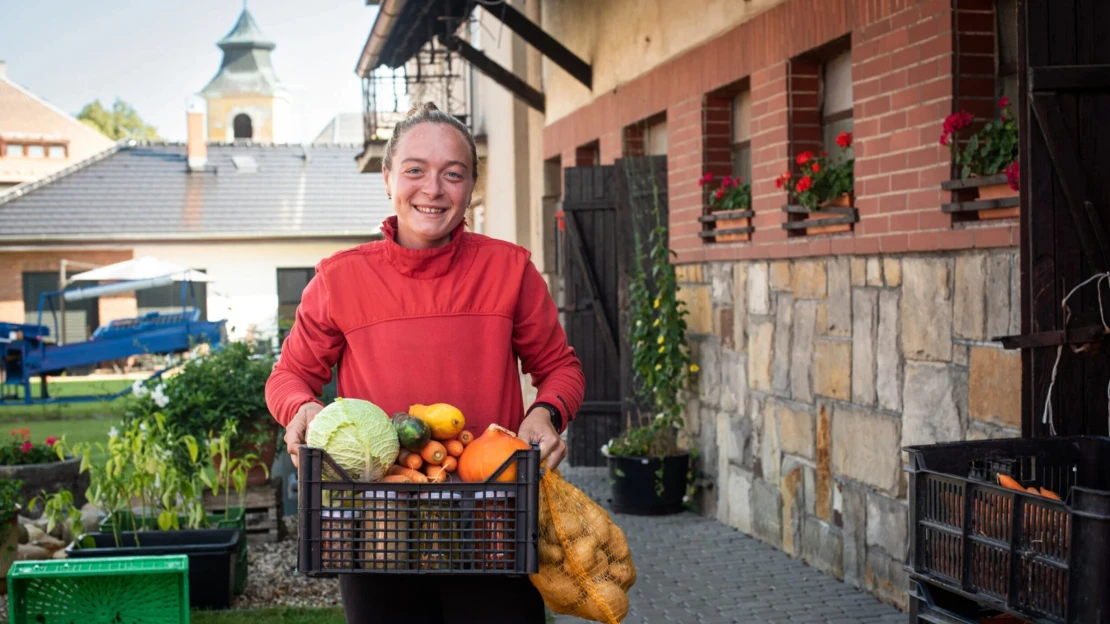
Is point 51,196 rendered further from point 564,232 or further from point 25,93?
point 564,232

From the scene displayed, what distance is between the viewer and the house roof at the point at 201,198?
3353cm

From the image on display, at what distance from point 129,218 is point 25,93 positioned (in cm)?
2170

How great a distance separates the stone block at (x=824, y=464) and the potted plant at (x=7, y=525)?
4026 millimetres

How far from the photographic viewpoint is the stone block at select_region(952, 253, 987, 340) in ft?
17.2

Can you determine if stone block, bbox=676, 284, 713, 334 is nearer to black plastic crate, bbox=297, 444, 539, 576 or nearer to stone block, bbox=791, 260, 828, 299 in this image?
stone block, bbox=791, 260, 828, 299

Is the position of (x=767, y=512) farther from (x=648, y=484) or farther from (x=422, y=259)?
(x=422, y=259)

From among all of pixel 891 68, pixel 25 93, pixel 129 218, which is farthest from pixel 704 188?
pixel 25 93

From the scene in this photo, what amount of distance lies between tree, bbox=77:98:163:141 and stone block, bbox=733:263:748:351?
254 feet

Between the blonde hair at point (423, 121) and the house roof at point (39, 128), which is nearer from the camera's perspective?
the blonde hair at point (423, 121)

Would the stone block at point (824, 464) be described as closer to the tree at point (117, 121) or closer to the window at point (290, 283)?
the window at point (290, 283)

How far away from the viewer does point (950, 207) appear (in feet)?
17.8

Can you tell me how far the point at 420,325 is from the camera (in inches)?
119

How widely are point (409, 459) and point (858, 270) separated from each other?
160 inches

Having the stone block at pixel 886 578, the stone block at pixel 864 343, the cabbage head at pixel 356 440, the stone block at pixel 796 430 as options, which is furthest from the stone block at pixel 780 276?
the cabbage head at pixel 356 440
